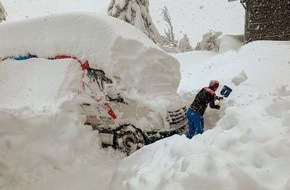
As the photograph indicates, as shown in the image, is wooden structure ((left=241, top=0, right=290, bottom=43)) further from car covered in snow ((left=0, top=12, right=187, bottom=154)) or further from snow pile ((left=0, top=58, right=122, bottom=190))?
snow pile ((left=0, top=58, right=122, bottom=190))

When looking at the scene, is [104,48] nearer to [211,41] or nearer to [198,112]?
[198,112]

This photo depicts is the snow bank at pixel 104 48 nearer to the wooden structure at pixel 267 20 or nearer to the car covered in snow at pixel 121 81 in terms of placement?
the car covered in snow at pixel 121 81

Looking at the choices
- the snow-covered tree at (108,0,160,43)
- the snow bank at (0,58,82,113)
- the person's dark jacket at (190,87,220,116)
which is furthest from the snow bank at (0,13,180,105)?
the snow-covered tree at (108,0,160,43)

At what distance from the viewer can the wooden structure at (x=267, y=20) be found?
18031mm

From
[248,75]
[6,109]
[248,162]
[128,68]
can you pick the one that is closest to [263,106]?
[248,162]

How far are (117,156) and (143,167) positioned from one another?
2294 millimetres

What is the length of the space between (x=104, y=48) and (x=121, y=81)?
76 centimetres

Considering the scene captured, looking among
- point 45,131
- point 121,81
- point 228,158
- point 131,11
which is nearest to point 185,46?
point 131,11

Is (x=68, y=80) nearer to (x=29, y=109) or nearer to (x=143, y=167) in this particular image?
(x=29, y=109)

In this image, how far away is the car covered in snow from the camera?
6832 millimetres

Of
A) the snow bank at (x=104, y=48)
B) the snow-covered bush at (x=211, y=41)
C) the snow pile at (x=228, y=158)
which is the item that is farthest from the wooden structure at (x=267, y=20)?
the snow pile at (x=228, y=158)

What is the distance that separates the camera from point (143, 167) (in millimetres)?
4621

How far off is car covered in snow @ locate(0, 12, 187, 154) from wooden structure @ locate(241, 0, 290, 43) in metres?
12.1

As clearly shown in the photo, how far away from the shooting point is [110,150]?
7.00 m
